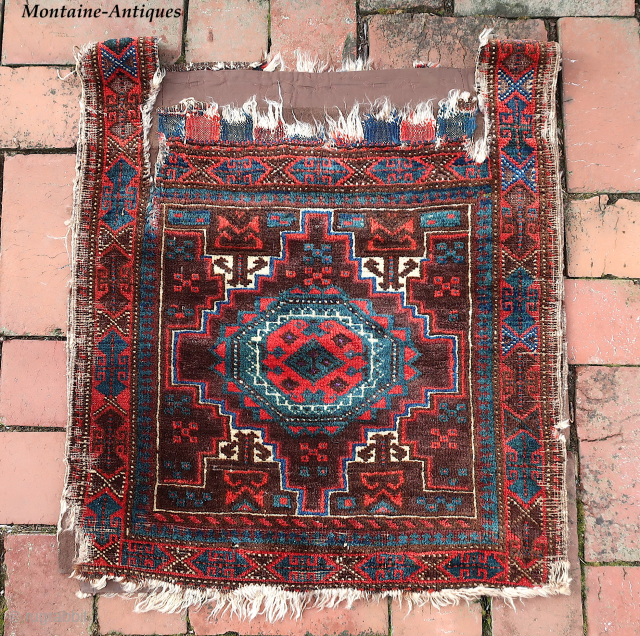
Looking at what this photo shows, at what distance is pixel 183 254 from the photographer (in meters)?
1.36

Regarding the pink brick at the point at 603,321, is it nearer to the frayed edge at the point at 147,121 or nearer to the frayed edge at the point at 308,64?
the frayed edge at the point at 308,64

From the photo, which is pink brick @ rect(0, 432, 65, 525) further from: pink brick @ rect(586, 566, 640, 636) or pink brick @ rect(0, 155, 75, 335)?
pink brick @ rect(586, 566, 640, 636)

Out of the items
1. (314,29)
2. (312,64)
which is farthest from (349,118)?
(314,29)

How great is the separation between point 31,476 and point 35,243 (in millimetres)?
788

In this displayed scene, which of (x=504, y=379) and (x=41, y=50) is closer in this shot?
(x=504, y=379)

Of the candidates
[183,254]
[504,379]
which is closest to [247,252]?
[183,254]

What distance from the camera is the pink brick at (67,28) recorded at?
4.71ft

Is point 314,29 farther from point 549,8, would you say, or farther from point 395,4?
point 549,8

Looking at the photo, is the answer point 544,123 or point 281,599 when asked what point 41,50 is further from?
point 281,599

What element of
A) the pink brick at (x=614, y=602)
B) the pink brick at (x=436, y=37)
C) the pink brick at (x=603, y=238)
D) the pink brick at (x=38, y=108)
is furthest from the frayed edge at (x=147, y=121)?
the pink brick at (x=614, y=602)

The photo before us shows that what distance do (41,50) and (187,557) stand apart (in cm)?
179

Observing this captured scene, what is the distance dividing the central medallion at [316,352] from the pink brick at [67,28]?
102cm

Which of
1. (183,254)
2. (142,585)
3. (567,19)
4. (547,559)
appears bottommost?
(142,585)

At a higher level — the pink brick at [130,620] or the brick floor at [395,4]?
the brick floor at [395,4]
